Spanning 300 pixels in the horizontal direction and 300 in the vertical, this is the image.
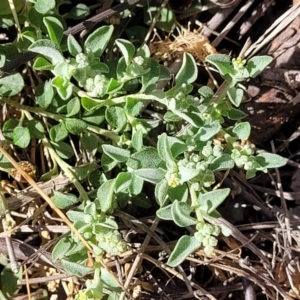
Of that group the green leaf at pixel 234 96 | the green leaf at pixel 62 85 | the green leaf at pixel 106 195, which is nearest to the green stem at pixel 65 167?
the green leaf at pixel 106 195

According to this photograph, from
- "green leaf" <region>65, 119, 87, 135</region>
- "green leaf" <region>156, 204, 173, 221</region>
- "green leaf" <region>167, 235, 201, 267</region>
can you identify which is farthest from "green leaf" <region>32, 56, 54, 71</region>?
"green leaf" <region>167, 235, 201, 267</region>

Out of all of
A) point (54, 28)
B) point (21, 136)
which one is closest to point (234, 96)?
point (54, 28)

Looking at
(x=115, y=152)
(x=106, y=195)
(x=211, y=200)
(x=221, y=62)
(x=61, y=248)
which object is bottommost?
(x=61, y=248)

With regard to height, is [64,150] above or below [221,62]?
below

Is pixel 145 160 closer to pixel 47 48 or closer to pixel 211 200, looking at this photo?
pixel 211 200

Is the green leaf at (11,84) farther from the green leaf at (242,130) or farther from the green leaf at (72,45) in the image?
the green leaf at (242,130)

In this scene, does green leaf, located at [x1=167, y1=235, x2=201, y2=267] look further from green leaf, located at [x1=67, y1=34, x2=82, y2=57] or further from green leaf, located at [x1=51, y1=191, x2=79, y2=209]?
green leaf, located at [x1=67, y1=34, x2=82, y2=57]
